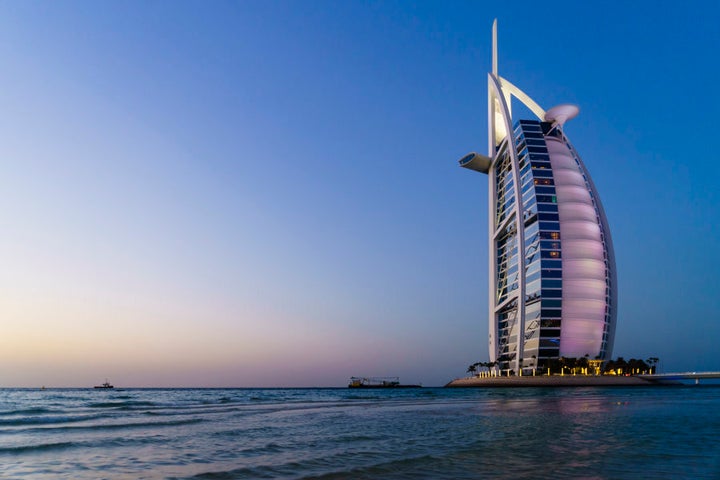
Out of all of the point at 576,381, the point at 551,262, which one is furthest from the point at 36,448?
the point at 551,262

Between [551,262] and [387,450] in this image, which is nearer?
[387,450]

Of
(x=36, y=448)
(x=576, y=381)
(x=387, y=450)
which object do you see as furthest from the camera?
(x=576, y=381)

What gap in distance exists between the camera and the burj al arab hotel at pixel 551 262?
11669 cm

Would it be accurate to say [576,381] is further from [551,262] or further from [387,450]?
[387,450]

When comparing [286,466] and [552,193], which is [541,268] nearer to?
[552,193]

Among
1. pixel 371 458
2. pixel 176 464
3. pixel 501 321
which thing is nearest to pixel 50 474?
pixel 176 464

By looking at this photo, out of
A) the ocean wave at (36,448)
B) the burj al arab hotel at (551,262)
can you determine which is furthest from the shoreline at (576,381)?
the ocean wave at (36,448)

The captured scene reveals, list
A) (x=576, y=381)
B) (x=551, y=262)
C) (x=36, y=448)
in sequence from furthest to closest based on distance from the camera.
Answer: (x=551, y=262)
(x=576, y=381)
(x=36, y=448)

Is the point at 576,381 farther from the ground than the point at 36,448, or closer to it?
closer to it

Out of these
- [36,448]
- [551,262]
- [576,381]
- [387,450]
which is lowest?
[576,381]

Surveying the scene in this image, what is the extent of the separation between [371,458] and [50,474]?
7157 millimetres

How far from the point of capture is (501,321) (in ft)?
452

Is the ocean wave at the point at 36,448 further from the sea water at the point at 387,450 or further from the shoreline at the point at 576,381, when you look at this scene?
the shoreline at the point at 576,381

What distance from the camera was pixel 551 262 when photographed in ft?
385
